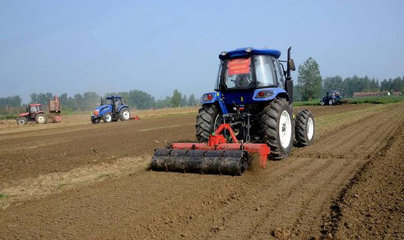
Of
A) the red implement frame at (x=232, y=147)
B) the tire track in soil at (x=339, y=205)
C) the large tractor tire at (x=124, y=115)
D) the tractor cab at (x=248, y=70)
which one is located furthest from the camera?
the large tractor tire at (x=124, y=115)

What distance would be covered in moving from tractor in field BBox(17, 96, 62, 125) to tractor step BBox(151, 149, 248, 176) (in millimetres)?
24525

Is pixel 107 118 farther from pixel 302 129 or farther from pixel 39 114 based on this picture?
pixel 302 129

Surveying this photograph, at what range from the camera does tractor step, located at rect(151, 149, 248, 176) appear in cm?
535

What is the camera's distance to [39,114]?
27.6 m

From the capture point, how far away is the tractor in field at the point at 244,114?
19.1 feet

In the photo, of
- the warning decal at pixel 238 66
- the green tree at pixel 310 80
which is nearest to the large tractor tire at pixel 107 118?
the warning decal at pixel 238 66

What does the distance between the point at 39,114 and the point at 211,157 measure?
25.6m

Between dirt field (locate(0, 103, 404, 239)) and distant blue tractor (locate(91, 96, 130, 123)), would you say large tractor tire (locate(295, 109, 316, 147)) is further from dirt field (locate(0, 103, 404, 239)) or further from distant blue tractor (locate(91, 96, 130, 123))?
distant blue tractor (locate(91, 96, 130, 123))

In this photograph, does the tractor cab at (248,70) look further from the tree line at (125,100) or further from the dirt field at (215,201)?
the tree line at (125,100)

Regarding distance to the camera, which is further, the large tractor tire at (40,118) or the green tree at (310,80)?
the green tree at (310,80)

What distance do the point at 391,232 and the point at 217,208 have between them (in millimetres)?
1751

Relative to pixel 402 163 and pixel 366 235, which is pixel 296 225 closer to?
pixel 366 235

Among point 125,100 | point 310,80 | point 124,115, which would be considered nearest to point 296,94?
point 310,80

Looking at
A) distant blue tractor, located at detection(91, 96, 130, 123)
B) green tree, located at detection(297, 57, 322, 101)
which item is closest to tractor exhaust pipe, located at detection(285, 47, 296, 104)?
distant blue tractor, located at detection(91, 96, 130, 123)
